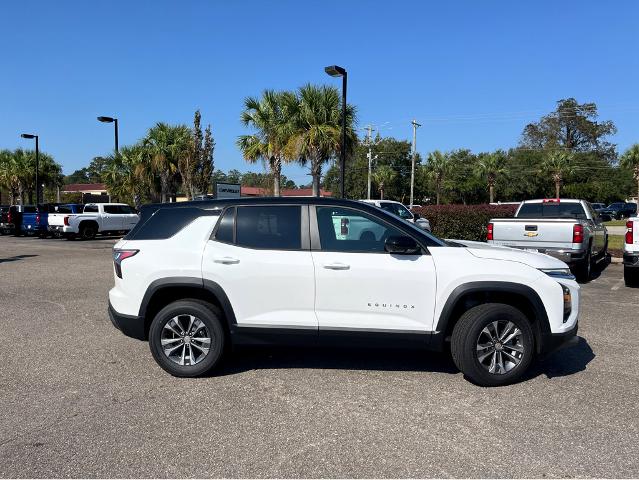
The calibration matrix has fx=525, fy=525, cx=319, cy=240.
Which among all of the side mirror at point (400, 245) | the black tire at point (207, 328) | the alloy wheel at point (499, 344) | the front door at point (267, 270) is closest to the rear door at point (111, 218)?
the black tire at point (207, 328)

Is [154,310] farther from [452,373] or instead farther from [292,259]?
[452,373]

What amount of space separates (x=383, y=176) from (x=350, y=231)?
67.1 meters

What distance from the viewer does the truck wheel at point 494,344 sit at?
15.3ft

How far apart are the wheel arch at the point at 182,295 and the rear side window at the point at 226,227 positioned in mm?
431

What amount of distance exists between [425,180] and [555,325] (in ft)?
230

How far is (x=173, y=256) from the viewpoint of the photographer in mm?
5000

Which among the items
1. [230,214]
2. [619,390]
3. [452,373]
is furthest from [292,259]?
[619,390]

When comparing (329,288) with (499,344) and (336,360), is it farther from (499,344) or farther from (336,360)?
(499,344)

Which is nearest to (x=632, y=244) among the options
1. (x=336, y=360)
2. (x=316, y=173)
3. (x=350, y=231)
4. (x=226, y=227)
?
(x=336, y=360)

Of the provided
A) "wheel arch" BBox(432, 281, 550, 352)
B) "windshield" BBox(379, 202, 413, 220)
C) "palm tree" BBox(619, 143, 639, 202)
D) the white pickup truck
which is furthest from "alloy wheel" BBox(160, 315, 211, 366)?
"palm tree" BBox(619, 143, 639, 202)

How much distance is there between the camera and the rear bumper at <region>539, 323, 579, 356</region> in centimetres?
470

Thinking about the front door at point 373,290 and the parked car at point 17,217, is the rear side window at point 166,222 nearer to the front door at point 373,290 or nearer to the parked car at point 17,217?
the front door at point 373,290

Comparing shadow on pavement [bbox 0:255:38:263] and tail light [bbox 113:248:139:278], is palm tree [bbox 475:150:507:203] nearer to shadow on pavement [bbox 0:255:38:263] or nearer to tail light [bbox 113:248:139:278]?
shadow on pavement [bbox 0:255:38:263]

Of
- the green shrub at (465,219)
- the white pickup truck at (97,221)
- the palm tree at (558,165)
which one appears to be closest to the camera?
the green shrub at (465,219)
